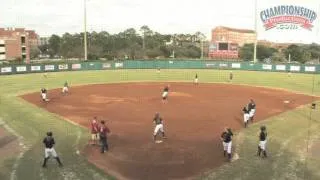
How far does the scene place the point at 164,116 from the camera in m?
29.5

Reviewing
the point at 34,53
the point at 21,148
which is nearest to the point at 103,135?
the point at 21,148

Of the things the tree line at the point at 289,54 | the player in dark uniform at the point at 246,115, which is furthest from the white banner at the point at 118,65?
the player in dark uniform at the point at 246,115

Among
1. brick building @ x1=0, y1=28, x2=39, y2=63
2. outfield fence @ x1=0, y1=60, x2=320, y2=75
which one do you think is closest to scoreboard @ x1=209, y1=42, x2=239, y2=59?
outfield fence @ x1=0, y1=60, x2=320, y2=75

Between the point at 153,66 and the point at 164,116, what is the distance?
50.7m

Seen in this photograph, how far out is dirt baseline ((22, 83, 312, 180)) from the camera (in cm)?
1788

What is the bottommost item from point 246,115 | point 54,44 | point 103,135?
point 103,135

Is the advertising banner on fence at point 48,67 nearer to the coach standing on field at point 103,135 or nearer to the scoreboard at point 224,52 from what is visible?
the coach standing on field at point 103,135

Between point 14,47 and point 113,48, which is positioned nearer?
point 14,47

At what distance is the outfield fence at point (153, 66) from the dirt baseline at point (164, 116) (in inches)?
850

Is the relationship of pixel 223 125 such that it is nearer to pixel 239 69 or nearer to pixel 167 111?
pixel 167 111

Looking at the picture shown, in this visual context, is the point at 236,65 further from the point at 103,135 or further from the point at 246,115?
the point at 103,135

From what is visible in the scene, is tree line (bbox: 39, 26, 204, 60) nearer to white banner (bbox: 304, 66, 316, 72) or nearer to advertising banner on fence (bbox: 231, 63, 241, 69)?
advertising banner on fence (bbox: 231, 63, 241, 69)

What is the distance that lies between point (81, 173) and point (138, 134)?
7.40m

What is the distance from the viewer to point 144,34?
19288 centimetres
